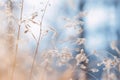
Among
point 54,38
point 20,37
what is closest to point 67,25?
point 54,38

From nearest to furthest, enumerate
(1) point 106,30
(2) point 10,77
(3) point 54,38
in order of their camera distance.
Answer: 1. (2) point 10,77
2. (3) point 54,38
3. (1) point 106,30

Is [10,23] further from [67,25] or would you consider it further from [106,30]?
[106,30]

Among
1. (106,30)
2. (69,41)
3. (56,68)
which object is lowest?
(106,30)

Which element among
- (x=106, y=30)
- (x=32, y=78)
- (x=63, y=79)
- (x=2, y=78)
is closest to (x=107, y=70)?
(x=63, y=79)

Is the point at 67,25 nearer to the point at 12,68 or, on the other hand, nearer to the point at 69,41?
the point at 69,41

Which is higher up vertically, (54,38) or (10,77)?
(54,38)

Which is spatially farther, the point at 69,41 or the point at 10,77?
the point at 69,41

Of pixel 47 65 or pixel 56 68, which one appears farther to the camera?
pixel 56 68

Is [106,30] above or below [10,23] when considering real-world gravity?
below

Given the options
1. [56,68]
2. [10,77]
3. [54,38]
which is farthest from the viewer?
[56,68]
